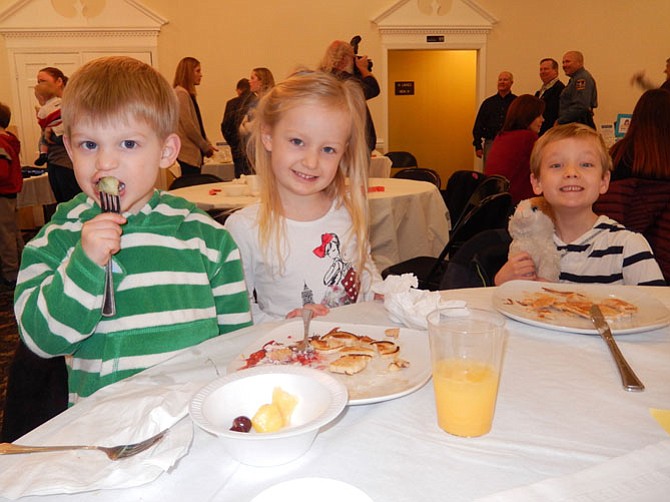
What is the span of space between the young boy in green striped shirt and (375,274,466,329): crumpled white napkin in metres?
0.42

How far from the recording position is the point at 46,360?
46.8 inches

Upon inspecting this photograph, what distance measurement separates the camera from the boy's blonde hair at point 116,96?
119 centimetres

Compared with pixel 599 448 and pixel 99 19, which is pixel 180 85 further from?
pixel 599 448

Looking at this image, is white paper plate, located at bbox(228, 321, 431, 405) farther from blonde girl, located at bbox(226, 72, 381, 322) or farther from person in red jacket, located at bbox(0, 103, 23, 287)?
person in red jacket, located at bbox(0, 103, 23, 287)

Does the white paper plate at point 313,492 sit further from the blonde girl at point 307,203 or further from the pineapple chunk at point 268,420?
the blonde girl at point 307,203

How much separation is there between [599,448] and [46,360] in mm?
1032

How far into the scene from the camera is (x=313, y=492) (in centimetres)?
59

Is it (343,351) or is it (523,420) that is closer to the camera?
(523,420)

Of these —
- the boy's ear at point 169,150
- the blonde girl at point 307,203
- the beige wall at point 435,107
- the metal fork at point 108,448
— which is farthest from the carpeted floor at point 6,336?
the beige wall at point 435,107

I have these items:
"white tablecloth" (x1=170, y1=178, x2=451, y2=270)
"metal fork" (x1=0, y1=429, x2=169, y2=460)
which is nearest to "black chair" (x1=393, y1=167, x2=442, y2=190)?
"white tablecloth" (x1=170, y1=178, x2=451, y2=270)

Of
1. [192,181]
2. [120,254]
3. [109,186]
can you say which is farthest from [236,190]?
[109,186]

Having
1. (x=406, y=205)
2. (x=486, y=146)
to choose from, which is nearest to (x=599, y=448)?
(x=406, y=205)

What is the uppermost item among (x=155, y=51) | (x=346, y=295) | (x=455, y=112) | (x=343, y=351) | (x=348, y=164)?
(x=155, y=51)

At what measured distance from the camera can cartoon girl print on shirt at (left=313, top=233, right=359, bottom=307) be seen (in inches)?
72.7
